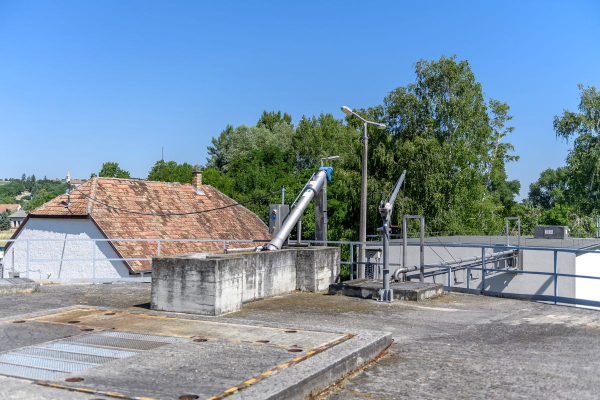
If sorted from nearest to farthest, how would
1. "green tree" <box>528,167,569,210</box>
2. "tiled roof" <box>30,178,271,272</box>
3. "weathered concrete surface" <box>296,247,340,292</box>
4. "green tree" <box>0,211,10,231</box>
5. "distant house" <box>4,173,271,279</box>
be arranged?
"weathered concrete surface" <box>296,247,340,292</box>, "distant house" <box>4,173,271,279</box>, "tiled roof" <box>30,178,271,272</box>, "green tree" <box>528,167,569,210</box>, "green tree" <box>0,211,10,231</box>

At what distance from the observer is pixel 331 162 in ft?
189

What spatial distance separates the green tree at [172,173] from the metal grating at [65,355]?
60.1 m

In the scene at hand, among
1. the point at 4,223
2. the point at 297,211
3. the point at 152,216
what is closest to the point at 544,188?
the point at 152,216

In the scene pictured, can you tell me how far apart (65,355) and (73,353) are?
116mm

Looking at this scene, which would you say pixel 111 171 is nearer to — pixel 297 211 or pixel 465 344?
pixel 297 211

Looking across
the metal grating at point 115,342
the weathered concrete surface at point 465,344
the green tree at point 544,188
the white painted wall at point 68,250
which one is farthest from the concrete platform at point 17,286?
the green tree at point 544,188

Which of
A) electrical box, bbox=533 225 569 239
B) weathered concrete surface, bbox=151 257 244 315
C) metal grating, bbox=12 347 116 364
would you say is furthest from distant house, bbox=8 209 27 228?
metal grating, bbox=12 347 116 364

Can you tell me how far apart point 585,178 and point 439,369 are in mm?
43668

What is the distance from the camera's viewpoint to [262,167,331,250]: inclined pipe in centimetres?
1403

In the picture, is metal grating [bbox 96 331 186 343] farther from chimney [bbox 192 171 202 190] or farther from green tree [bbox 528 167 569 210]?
green tree [bbox 528 167 569 210]

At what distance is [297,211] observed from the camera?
16.6 metres

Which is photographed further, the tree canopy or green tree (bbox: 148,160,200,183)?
green tree (bbox: 148,160,200,183)

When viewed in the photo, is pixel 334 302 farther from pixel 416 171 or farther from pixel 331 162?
pixel 331 162

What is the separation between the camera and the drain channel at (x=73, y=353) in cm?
598
